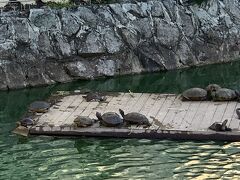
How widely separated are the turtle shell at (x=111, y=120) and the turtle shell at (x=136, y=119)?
0.18 meters

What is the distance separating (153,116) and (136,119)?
0.81 meters

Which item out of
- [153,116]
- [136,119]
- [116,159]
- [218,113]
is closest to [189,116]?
[218,113]

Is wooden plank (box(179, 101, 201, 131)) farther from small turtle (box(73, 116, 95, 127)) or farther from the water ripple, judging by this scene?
small turtle (box(73, 116, 95, 127))

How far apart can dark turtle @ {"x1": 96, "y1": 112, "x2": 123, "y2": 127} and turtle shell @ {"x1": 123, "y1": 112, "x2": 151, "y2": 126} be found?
19cm

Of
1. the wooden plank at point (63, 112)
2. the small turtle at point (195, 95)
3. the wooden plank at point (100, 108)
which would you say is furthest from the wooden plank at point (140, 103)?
the wooden plank at point (63, 112)

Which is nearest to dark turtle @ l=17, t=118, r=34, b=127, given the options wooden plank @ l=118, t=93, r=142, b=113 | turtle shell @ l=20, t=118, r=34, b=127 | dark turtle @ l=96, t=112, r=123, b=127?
turtle shell @ l=20, t=118, r=34, b=127

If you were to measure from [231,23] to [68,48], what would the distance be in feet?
21.7

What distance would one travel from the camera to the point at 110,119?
42.7ft

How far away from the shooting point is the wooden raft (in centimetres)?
1270

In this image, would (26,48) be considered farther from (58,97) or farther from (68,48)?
(58,97)

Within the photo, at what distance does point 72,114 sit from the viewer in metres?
14.1

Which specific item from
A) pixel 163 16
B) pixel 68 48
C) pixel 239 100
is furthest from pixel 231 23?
pixel 239 100

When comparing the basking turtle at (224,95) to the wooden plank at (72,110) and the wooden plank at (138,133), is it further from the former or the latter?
the wooden plank at (72,110)

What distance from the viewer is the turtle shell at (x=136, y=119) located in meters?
13.0
